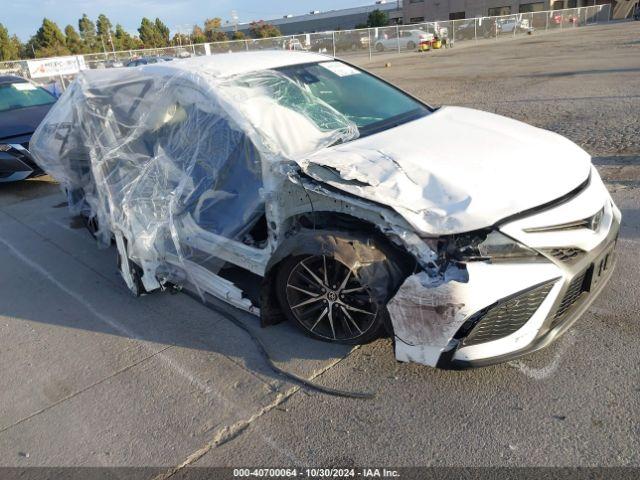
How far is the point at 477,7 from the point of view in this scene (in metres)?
61.3

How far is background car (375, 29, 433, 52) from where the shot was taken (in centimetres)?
3272

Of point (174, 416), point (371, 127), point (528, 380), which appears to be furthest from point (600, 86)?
point (174, 416)

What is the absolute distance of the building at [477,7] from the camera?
193 feet

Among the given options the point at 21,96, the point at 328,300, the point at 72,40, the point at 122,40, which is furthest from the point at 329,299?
the point at 122,40

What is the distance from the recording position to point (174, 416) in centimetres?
276

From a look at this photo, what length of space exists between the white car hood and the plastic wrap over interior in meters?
0.37

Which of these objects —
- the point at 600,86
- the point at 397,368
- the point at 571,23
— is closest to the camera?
the point at 397,368

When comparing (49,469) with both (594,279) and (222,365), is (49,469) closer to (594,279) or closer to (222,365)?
(222,365)

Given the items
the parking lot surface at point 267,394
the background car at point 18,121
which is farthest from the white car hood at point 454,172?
the background car at point 18,121

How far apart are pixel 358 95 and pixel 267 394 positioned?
97.3 inches

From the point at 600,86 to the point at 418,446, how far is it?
12002 mm

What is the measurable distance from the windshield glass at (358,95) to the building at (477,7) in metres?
63.6

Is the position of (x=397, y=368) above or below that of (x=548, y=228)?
below

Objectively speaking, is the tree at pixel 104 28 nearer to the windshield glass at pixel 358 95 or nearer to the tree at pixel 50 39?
the tree at pixel 50 39
